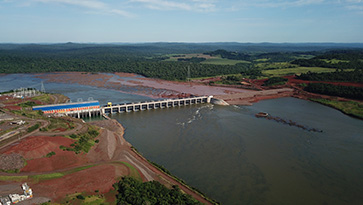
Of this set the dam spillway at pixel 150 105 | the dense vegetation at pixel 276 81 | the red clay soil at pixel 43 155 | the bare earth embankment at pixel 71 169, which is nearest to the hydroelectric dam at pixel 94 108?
the dam spillway at pixel 150 105

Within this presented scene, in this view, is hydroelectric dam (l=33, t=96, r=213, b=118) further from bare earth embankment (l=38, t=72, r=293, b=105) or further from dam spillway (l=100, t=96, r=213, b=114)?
bare earth embankment (l=38, t=72, r=293, b=105)

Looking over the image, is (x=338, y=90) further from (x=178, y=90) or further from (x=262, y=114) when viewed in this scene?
(x=178, y=90)

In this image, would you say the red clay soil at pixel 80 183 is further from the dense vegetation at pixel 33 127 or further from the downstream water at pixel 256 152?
the dense vegetation at pixel 33 127

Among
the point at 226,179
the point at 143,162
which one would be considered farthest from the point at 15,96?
the point at 226,179

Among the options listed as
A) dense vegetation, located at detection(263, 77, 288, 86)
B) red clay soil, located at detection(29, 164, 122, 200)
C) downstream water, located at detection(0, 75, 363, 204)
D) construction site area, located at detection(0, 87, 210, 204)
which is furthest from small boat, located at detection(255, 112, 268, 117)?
dense vegetation, located at detection(263, 77, 288, 86)

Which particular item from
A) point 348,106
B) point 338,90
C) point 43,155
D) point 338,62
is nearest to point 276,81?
point 338,90

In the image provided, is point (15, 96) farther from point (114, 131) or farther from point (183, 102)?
point (183, 102)
